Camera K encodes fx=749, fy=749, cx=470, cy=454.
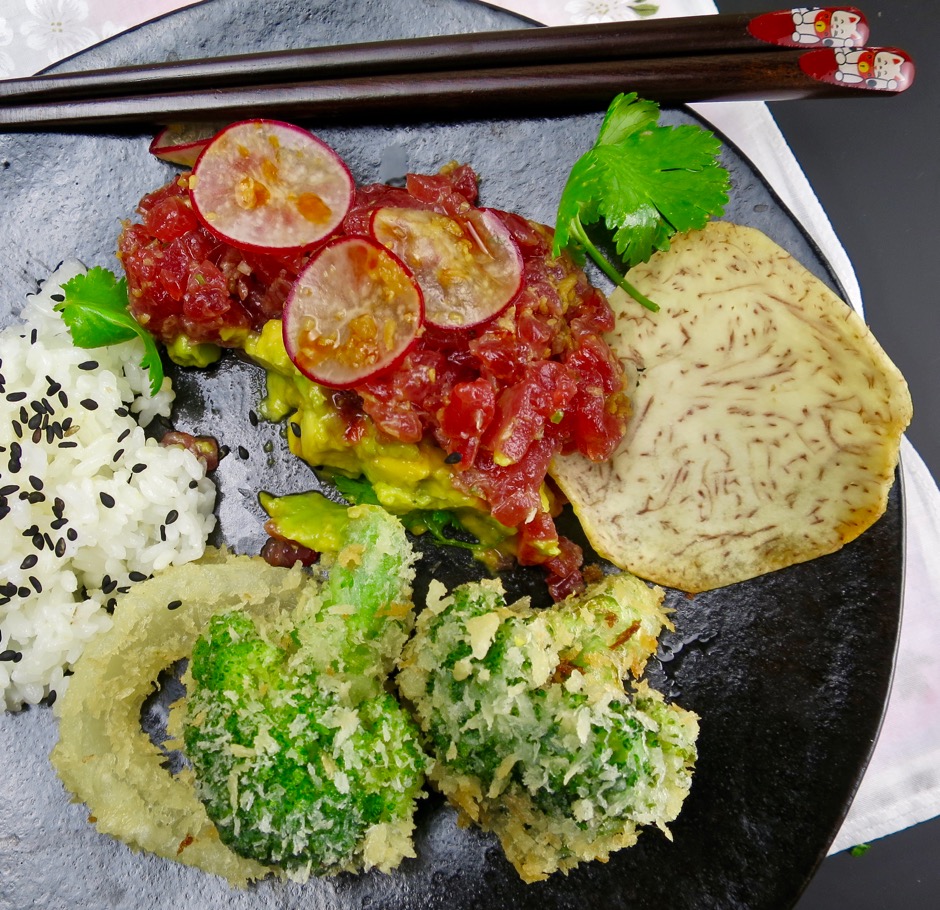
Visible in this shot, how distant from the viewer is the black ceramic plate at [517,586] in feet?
10.4

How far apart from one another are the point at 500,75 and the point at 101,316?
6.40 ft

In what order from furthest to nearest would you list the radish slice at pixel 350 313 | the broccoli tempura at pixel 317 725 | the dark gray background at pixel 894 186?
Result: the dark gray background at pixel 894 186 < the radish slice at pixel 350 313 < the broccoli tempura at pixel 317 725

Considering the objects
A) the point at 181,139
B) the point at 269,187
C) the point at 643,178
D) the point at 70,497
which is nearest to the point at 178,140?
the point at 181,139

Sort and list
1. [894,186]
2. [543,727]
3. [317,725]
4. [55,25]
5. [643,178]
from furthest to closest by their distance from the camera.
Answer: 1. [894,186]
2. [55,25]
3. [643,178]
4. [317,725]
5. [543,727]

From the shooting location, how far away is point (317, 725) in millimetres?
2643

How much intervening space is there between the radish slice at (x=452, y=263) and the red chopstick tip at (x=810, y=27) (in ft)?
4.39

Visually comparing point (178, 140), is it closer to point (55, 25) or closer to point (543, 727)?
point (55, 25)

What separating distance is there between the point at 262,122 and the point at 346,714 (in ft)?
7.63

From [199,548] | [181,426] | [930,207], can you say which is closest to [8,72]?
[181,426]

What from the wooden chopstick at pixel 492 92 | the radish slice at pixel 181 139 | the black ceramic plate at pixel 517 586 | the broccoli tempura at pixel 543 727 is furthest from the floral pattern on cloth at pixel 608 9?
the broccoli tempura at pixel 543 727

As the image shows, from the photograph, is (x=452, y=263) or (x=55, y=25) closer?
(x=452, y=263)

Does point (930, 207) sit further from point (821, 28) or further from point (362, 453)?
point (362, 453)

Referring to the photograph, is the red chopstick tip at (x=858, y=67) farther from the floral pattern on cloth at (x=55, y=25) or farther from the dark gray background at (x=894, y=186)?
the floral pattern on cloth at (x=55, y=25)

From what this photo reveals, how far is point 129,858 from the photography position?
3.19 metres
